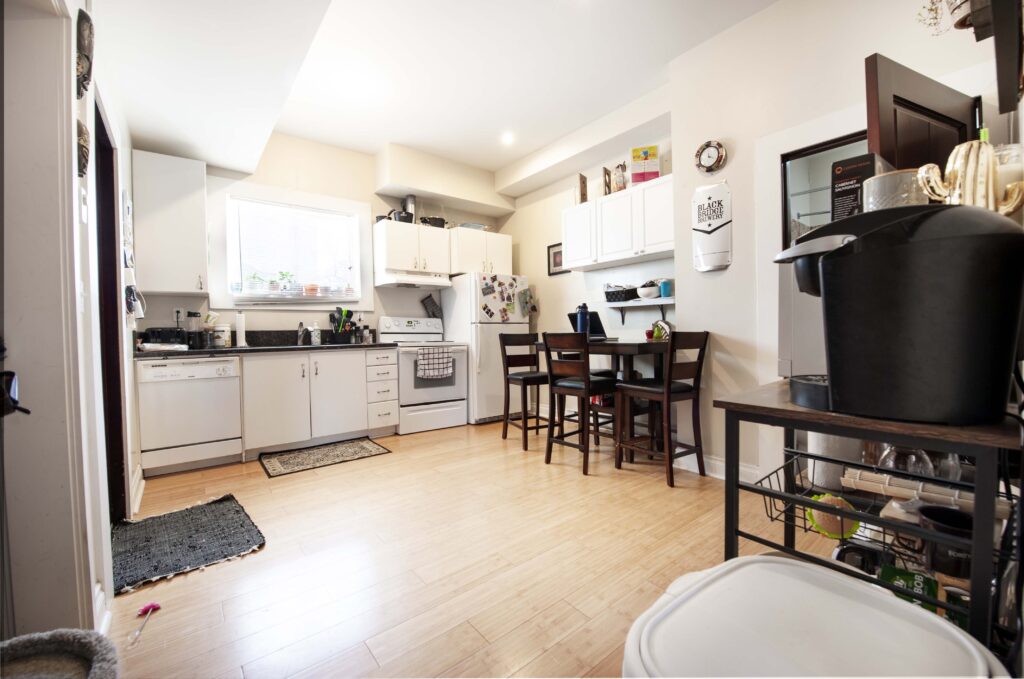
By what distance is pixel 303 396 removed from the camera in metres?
3.33

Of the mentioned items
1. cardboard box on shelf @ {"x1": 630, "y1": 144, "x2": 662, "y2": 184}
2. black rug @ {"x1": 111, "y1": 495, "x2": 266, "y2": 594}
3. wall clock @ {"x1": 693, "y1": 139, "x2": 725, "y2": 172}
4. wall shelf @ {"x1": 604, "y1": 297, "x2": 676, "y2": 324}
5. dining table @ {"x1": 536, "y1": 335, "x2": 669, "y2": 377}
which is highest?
cardboard box on shelf @ {"x1": 630, "y1": 144, "x2": 662, "y2": 184}

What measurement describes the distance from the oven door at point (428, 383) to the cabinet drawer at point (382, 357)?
5 centimetres

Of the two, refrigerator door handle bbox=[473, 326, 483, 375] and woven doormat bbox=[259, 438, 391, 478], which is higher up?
refrigerator door handle bbox=[473, 326, 483, 375]

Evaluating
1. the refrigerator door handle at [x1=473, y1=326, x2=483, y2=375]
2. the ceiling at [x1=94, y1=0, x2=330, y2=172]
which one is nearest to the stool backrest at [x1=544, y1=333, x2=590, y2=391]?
the refrigerator door handle at [x1=473, y1=326, x2=483, y2=375]

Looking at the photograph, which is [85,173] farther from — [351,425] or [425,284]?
[425,284]

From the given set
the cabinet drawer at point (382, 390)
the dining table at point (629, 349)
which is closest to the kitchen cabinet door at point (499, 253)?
the cabinet drawer at point (382, 390)

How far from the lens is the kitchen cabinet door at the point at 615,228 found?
3.33m

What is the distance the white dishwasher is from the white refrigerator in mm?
2002

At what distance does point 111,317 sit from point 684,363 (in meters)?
3.19

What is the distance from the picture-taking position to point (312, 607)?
1431mm

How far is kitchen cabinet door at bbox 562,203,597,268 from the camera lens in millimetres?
3664

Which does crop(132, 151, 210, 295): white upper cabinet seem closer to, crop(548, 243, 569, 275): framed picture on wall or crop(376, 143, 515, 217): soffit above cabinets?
crop(376, 143, 515, 217): soffit above cabinets

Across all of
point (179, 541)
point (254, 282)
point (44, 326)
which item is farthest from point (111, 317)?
point (254, 282)

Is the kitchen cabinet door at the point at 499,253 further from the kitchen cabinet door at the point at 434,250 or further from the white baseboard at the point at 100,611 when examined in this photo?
the white baseboard at the point at 100,611
